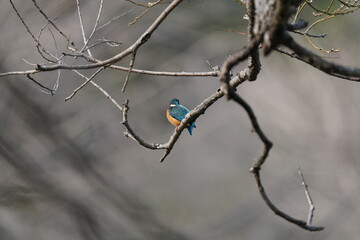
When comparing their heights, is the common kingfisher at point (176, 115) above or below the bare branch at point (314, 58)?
above

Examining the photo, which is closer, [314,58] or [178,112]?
[314,58]

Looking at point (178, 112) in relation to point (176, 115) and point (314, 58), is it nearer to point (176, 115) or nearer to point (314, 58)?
point (176, 115)

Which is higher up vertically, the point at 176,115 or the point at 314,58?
the point at 176,115

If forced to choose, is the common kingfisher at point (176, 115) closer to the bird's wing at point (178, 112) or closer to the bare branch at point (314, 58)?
the bird's wing at point (178, 112)

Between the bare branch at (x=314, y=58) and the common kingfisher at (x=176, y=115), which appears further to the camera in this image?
the common kingfisher at (x=176, y=115)

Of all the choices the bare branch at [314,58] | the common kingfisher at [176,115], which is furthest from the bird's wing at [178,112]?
the bare branch at [314,58]

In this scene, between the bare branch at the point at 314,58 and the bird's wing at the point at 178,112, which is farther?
the bird's wing at the point at 178,112

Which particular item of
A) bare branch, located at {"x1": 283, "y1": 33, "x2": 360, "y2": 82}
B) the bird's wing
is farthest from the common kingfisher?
bare branch, located at {"x1": 283, "y1": 33, "x2": 360, "y2": 82}

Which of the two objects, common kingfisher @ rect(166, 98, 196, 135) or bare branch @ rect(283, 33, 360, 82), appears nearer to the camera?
bare branch @ rect(283, 33, 360, 82)

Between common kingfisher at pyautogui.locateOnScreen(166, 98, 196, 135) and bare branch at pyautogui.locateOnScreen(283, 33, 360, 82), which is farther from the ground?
common kingfisher at pyautogui.locateOnScreen(166, 98, 196, 135)

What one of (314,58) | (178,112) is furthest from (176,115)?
(314,58)

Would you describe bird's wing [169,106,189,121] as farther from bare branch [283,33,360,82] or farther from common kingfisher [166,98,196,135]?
bare branch [283,33,360,82]
